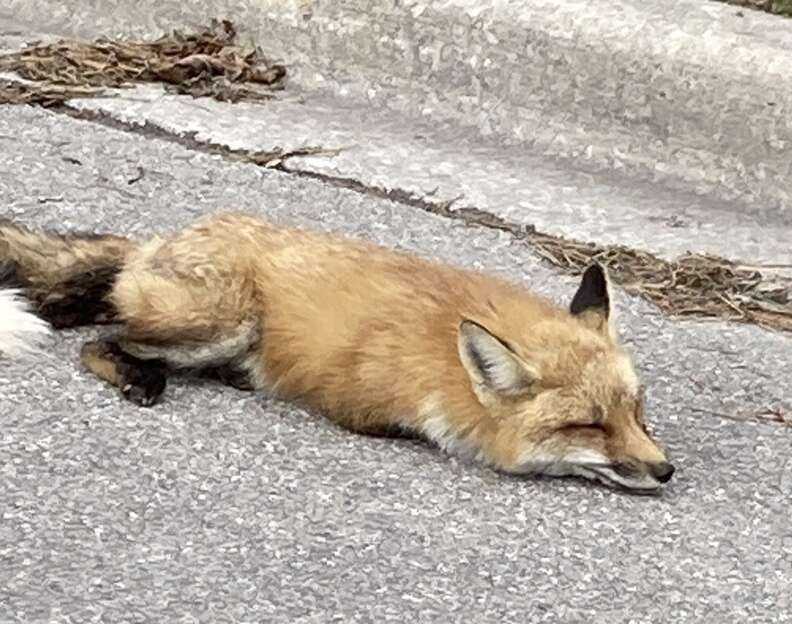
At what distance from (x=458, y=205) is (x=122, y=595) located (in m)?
2.98

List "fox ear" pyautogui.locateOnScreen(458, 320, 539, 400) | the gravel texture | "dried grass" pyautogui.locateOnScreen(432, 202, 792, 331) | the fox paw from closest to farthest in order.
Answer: "fox ear" pyautogui.locateOnScreen(458, 320, 539, 400) → the fox paw → "dried grass" pyautogui.locateOnScreen(432, 202, 792, 331) → the gravel texture

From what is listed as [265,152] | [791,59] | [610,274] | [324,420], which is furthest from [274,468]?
[791,59]

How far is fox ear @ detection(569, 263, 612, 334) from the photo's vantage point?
4973 millimetres

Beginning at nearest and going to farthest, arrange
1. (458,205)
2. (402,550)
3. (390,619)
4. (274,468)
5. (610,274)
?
(390,619) < (402,550) < (274,468) < (610,274) < (458,205)

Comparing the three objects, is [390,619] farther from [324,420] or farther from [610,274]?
[610,274]

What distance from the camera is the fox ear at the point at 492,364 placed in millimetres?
4711

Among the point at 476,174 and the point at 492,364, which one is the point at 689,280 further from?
the point at 492,364

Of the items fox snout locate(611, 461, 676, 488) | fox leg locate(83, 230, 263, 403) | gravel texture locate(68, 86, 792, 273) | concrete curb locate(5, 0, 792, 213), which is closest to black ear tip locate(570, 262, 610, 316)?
fox snout locate(611, 461, 676, 488)

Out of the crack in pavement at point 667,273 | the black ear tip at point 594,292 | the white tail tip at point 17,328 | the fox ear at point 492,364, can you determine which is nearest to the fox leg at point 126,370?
the white tail tip at point 17,328

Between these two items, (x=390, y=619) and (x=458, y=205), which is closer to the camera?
(x=390, y=619)

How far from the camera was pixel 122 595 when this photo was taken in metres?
3.87

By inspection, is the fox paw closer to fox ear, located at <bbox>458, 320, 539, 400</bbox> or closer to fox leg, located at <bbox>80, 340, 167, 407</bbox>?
fox leg, located at <bbox>80, 340, 167, 407</bbox>

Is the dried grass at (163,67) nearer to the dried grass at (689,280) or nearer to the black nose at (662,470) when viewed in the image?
the dried grass at (689,280)

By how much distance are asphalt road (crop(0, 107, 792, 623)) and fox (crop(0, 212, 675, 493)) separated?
0.08m
